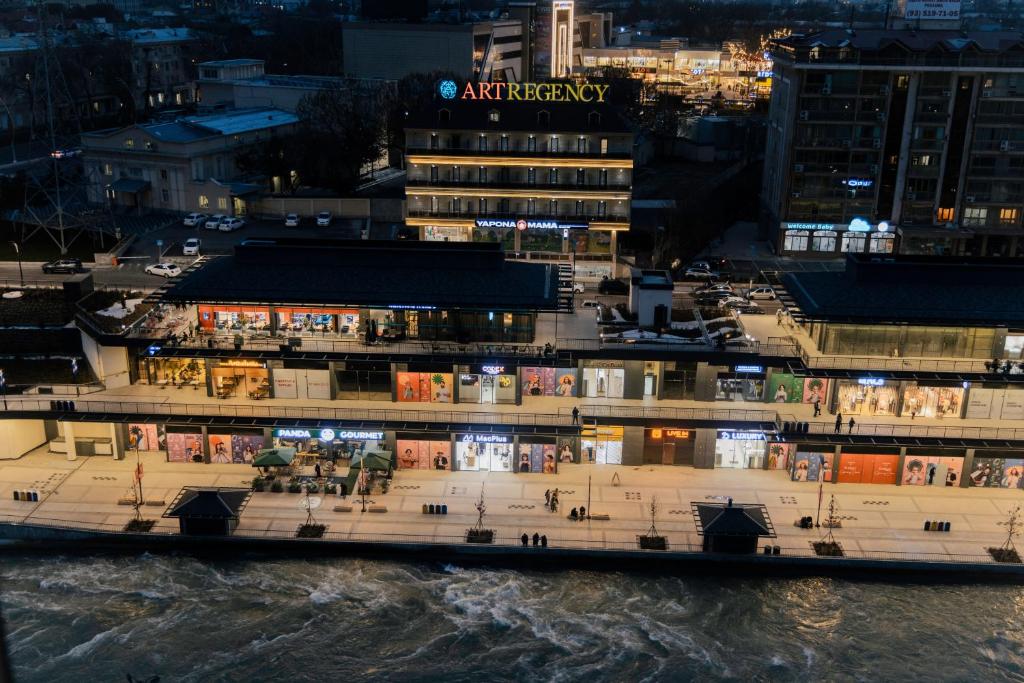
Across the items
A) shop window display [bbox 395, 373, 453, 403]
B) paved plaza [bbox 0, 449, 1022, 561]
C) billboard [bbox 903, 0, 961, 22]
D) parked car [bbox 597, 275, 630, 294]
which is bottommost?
paved plaza [bbox 0, 449, 1022, 561]

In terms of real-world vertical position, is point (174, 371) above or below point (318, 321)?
below

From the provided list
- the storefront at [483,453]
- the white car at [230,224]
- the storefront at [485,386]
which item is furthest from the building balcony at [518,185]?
the storefront at [483,453]

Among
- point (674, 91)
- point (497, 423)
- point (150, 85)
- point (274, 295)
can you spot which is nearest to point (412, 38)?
point (150, 85)

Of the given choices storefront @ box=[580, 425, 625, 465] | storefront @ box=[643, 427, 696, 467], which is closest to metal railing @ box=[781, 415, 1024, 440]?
storefront @ box=[643, 427, 696, 467]

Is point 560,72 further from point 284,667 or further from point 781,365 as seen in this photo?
point 284,667

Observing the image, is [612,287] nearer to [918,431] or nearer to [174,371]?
[918,431]

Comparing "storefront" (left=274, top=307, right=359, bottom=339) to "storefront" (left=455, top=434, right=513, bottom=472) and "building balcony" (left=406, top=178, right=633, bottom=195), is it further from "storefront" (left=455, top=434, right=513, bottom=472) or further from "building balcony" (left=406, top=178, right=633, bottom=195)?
"building balcony" (left=406, top=178, right=633, bottom=195)

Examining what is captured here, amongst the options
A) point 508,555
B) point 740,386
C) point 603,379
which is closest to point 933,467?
point 740,386
